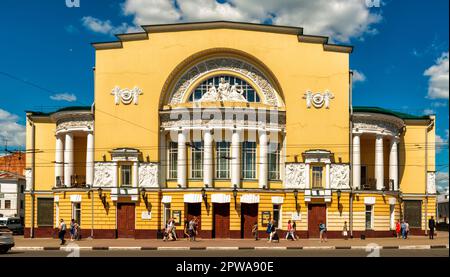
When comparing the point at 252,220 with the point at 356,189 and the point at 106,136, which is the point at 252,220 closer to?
the point at 356,189

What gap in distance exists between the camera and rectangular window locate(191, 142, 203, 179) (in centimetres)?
4247

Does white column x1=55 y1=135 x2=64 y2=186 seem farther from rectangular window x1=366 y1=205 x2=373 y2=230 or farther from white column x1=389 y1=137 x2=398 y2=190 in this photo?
white column x1=389 y1=137 x2=398 y2=190

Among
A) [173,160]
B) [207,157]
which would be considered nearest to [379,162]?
[207,157]

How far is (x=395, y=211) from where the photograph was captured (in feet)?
144

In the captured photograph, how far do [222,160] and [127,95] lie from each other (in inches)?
331

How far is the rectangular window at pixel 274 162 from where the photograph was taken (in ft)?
141

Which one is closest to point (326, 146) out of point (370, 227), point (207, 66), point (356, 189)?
point (356, 189)

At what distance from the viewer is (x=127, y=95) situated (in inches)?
1684

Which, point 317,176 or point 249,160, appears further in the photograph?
point 249,160

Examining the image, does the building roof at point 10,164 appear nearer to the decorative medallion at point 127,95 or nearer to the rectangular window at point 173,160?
the decorative medallion at point 127,95

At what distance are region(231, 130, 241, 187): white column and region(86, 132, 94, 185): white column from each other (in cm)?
1050

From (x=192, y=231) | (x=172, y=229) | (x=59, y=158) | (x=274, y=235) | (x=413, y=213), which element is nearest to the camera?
(x=274, y=235)

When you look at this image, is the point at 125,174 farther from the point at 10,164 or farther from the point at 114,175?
the point at 10,164

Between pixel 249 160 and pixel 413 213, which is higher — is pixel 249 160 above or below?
above
